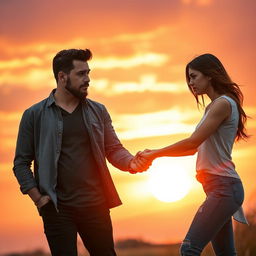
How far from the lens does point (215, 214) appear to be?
17.8ft

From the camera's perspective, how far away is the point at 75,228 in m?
6.25

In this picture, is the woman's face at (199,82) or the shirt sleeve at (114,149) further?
the shirt sleeve at (114,149)

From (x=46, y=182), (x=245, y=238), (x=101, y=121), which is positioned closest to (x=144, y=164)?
(x=101, y=121)

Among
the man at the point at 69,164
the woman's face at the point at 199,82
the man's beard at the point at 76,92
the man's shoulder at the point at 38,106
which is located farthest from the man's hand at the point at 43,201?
the woman's face at the point at 199,82

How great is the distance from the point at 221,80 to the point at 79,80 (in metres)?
1.35

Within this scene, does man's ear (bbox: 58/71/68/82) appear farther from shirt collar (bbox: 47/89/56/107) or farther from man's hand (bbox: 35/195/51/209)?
man's hand (bbox: 35/195/51/209)

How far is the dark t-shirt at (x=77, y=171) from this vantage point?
613cm

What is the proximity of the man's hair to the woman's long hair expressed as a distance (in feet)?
3.85

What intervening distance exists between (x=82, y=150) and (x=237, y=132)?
1356 millimetres

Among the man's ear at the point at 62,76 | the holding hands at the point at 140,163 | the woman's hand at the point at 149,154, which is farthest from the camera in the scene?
the holding hands at the point at 140,163

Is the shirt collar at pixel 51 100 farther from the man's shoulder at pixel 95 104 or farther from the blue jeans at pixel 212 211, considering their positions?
the blue jeans at pixel 212 211

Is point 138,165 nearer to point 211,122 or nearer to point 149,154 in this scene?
point 149,154

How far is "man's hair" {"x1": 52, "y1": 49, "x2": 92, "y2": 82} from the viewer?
6.48m

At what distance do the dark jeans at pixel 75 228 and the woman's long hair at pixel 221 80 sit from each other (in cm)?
142
